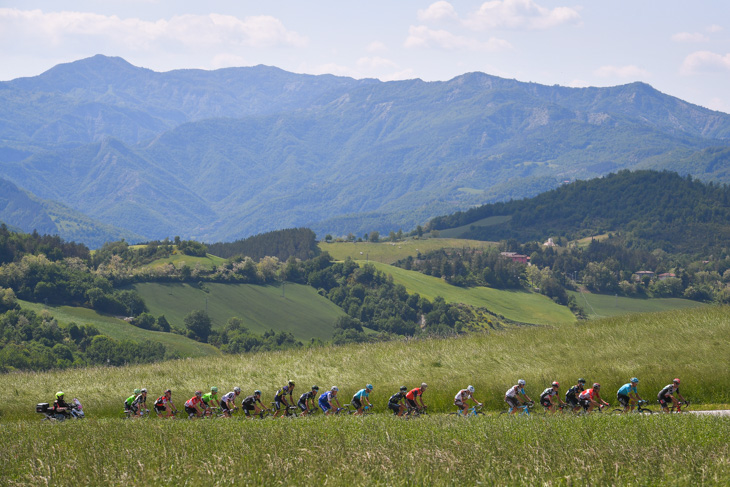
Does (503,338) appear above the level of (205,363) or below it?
above

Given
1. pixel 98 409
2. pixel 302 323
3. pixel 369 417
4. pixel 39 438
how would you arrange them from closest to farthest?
pixel 39 438 → pixel 369 417 → pixel 98 409 → pixel 302 323

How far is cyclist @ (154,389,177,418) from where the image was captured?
1180 inches

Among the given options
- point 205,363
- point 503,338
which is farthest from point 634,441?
point 205,363

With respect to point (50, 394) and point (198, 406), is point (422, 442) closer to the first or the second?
point (198, 406)

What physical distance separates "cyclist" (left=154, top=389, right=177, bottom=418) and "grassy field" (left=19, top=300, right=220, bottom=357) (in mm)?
105394

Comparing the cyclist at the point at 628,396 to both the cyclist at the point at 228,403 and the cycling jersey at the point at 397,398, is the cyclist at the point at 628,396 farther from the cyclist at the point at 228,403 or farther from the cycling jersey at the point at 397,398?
the cyclist at the point at 228,403

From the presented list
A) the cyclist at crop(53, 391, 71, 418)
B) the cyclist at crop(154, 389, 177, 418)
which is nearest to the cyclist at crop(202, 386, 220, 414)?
the cyclist at crop(154, 389, 177, 418)

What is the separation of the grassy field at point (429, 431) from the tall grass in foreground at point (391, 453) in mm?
55

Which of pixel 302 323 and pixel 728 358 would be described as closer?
pixel 728 358

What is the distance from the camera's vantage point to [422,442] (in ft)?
63.6

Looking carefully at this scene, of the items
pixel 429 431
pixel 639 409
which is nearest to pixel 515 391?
pixel 639 409

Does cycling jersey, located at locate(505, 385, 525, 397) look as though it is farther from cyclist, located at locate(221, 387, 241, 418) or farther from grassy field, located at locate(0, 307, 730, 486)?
cyclist, located at locate(221, 387, 241, 418)

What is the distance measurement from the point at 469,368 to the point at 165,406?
14.6m

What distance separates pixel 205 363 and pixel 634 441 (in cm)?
2769
